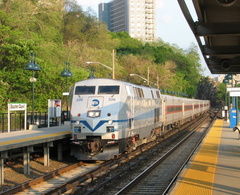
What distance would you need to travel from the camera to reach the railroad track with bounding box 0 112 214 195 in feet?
37.1

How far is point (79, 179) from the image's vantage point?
12.7m

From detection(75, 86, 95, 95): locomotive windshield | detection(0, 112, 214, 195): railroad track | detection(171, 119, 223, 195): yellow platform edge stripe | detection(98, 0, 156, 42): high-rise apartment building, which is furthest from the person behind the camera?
detection(98, 0, 156, 42): high-rise apartment building

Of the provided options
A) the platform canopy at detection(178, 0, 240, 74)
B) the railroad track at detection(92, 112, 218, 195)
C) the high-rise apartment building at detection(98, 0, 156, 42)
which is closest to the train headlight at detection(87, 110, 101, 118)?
the railroad track at detection(92, 112, 218, 195)

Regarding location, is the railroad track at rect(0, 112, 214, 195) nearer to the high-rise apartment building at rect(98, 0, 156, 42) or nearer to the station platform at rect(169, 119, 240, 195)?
the station platform at rect(169, 119, 240, 195)

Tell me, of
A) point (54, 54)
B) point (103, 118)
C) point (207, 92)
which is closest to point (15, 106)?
point (103, 118)

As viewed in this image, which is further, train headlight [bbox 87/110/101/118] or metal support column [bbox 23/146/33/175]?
train headlight [bbox 87/110/101/118]

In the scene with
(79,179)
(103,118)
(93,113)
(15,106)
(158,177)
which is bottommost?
(158,177)

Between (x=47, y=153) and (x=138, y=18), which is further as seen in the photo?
(x=138, y=18)

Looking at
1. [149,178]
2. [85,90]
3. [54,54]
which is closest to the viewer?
[149,178]

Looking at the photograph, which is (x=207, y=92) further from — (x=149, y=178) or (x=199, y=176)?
(x=199, y=176)

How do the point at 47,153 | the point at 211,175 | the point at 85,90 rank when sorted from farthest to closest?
the point at 85,90, the point at 47,153, the point at 211,175

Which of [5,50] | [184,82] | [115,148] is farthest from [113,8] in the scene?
[115,148]

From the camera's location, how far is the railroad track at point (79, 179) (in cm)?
1130

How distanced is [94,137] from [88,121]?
27.0 inches
